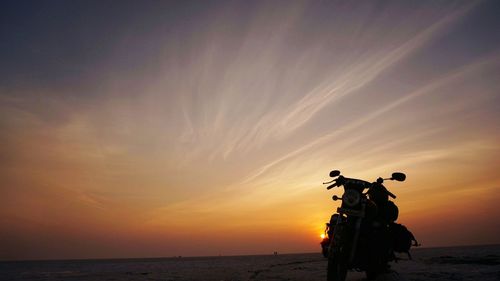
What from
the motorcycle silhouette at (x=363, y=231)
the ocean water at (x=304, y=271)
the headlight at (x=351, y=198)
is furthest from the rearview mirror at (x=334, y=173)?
the ocean water at (x=304, y=271)

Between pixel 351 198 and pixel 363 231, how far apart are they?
0.67 metres

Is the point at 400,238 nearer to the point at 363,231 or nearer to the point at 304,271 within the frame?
the point at 363,231

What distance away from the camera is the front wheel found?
6.61 m

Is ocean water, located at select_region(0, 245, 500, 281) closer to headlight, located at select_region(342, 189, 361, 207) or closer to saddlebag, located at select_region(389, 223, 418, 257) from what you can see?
saddlebag, located at select_region(389, 223, 418, 257)

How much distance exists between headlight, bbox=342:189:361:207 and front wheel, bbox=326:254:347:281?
1.09 m

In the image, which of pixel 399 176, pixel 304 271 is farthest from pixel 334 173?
pixel 304 271

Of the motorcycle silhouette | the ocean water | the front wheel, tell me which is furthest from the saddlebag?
the front wheel

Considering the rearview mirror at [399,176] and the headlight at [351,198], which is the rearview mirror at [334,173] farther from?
the rearview mirror at [399,176]

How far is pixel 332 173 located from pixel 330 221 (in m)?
1.22

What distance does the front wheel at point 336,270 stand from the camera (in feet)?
21.7

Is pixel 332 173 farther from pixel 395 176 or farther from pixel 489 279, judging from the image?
pixel 489 279

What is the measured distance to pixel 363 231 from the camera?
23.1 feet

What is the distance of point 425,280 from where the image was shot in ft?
34.0

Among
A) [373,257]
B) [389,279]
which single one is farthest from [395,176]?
[389,279]
